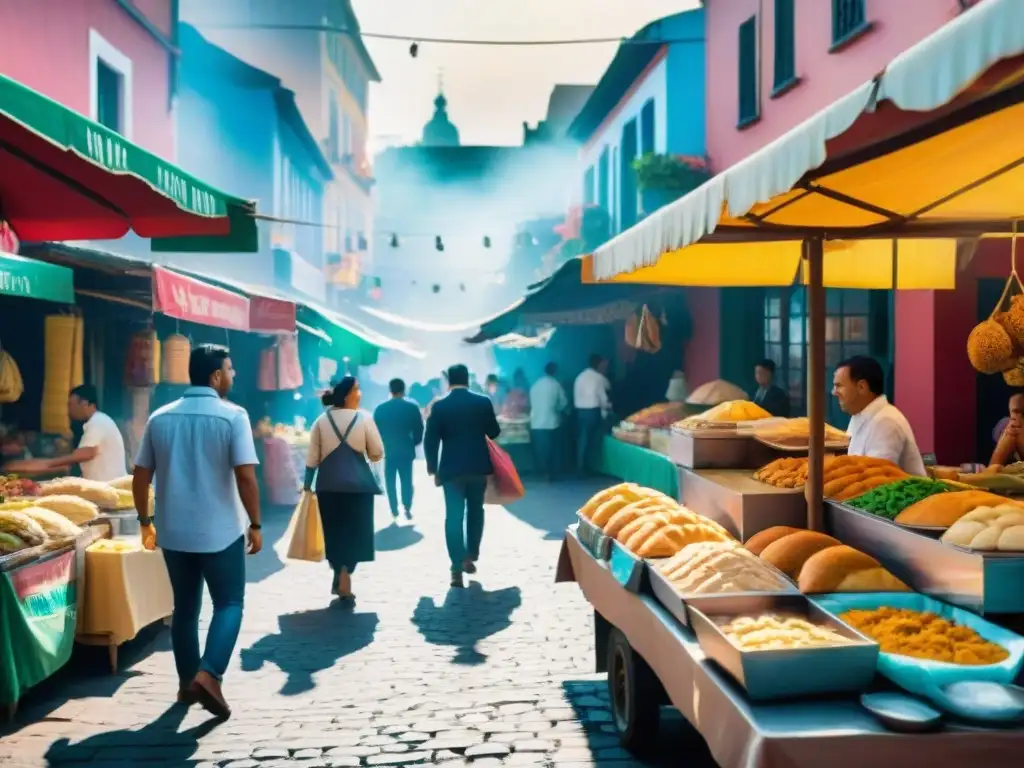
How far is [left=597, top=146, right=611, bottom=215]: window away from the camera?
2727 cm

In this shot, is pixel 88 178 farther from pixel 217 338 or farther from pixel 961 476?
pixel 217 338

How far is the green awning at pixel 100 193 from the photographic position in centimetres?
532

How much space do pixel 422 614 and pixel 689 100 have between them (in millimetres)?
13675

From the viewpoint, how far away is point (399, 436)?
13.7 meters

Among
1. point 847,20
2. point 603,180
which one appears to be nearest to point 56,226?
point 847,20

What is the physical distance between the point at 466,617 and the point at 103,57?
10.4 m

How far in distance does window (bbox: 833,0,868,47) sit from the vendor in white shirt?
685 cm

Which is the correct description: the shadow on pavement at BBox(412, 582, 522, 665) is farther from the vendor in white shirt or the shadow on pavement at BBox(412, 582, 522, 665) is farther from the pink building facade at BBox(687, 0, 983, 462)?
the pink building facade at BBox(687, 0, 983, 462)

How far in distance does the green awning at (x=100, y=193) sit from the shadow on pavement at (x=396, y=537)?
469cm

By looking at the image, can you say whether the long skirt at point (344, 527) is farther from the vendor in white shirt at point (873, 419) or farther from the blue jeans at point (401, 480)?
the blue jeans at point (401, 480)

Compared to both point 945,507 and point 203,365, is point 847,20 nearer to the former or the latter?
point 945,507

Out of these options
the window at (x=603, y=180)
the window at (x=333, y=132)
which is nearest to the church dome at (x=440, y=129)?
the window at (x=333, y=132)

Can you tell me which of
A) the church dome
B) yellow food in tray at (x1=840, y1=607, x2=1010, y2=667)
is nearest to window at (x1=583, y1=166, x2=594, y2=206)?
yellow food in tray at (x1=840, y1=607, x2=1010, y2=667)

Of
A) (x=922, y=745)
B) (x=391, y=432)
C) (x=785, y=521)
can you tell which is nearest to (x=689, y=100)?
(x=391, y=432)
